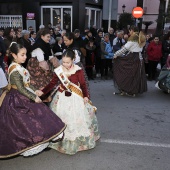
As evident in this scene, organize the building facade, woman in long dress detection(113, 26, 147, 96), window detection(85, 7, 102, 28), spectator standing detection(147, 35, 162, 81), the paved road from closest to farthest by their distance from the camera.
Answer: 1. the paved road
2. woman in long dress detection(113, 26, 147, 96)
3. spectator standing detection(147, 35, 162, 81)
4. the building facade
5. window detection(85, 7, 102, 28)

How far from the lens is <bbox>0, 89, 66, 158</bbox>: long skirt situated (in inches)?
112

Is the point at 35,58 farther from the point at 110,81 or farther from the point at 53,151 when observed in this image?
the point at 110,81

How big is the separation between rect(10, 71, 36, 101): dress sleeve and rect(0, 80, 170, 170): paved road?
87cm

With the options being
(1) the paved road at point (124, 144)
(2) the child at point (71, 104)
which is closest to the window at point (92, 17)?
(1) the paved road at point (124, 144)

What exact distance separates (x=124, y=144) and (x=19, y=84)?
1.79 metres

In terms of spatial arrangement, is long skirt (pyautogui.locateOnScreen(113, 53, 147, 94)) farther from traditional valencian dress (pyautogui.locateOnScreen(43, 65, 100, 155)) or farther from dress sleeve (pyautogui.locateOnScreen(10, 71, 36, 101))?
dress sleeve (pyautogui.locateOnScreen(10, 71, 36, 101))

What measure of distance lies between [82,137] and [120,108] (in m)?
2.18

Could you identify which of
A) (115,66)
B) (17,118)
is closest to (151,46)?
(115,66)

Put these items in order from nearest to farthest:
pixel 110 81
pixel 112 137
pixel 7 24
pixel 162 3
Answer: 1. pixel 112 137
2. pixel 110 81
3. pixel 7 24
4. pixel 162 3

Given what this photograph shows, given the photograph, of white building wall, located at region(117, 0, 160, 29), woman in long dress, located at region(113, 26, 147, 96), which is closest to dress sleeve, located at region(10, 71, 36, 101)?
woman in long dress, located at region(113, 26, 147, 96)

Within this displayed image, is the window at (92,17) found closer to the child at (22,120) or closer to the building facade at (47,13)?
the building facade at (47,13)

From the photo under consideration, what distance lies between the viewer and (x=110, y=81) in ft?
25.7

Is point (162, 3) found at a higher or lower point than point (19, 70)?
higher

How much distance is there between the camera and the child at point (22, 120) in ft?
9.34
